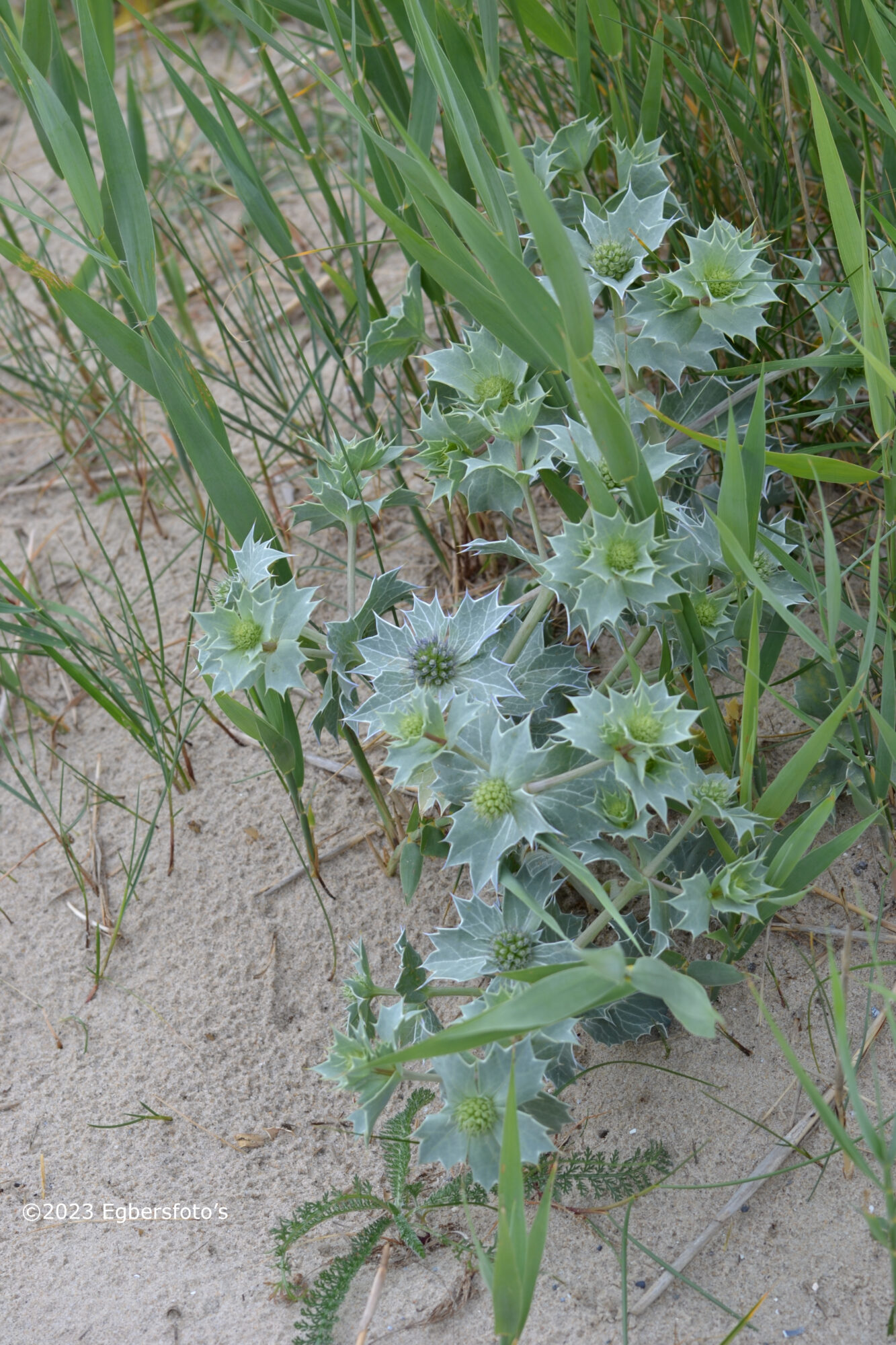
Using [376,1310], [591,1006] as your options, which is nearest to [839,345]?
[591,1006]

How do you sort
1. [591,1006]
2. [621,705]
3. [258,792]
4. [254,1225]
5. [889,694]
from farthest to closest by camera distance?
1. [258,792]
2. [254,1225]
3. [889,694]
4. [621,705]
5. [591,1006]

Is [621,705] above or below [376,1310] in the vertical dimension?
above

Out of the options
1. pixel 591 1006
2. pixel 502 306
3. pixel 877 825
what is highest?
pixel 502 306

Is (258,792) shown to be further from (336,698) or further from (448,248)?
(448,248)

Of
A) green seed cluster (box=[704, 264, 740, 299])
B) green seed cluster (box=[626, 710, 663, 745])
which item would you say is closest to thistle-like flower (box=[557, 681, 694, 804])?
green seed cluster (box=[626, 710, 663, 745])

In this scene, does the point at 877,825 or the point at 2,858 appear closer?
the point at 877,825

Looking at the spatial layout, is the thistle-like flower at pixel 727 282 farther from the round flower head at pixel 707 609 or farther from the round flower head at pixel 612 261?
the round flower head at pixel 707 609

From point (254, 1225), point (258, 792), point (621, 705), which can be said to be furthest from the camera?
point (258, 792)

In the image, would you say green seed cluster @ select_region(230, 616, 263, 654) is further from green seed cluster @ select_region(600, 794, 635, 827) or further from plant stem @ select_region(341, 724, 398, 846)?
green seed cluster @ select_region(600, 794, 635, 827)

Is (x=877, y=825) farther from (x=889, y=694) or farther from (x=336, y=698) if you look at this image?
(x=336, y=698)
